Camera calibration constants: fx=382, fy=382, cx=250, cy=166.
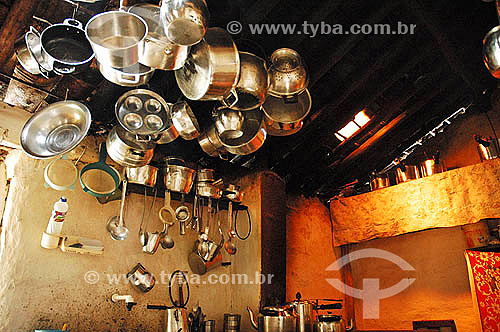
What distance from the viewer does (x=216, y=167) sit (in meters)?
4.56

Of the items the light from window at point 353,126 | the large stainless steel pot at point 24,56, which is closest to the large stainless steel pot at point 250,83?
the large stainless steel pot at point 24,56

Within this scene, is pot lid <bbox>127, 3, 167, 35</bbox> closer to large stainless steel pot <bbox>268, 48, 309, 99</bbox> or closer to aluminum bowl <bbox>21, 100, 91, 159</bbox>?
aluminum bowl <bbox>21, 100, 91, 159</bbox>

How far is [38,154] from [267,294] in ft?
8.56

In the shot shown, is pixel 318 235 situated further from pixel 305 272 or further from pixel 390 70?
pixel 390 70

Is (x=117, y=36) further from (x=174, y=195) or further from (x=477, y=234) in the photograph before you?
(x=477, y=234)

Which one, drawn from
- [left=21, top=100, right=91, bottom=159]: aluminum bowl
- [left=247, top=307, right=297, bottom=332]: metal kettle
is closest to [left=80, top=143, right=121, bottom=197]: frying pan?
[left=21, top=100, right=91, bottom=159]: aluminum bowl

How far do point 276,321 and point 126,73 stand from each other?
2.45m

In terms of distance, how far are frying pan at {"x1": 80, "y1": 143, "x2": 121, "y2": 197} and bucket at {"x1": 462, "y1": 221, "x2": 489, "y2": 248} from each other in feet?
13.7

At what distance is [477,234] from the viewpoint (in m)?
4.66

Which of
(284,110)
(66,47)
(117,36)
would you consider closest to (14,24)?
(66,47)

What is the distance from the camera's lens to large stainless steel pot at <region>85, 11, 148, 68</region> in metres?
2.07

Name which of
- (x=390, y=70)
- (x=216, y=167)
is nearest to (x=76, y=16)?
(x=216, y=167)

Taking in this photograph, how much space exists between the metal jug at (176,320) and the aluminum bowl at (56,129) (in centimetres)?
162

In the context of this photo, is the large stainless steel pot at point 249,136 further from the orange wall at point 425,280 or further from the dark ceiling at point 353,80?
the orange wall at point 425,280
